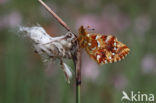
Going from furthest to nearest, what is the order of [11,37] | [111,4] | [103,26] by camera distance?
[111,4], [103,26], [11,37]

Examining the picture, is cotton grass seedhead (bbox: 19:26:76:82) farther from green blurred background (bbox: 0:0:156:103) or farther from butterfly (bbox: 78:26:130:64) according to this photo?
green blurred background (bbox: 0:0:156:103)

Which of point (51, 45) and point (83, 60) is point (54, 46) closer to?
→ point (51, 45)

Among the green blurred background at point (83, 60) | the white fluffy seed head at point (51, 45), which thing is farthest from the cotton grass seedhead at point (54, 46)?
the green blurred background at point (83, 60)

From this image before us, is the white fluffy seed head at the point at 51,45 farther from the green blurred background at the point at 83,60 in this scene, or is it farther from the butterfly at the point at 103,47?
the green blurred background at the point at 83,60

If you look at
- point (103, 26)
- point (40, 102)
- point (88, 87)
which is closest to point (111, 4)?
point (103, 26)

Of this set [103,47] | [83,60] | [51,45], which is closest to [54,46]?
[51,45]

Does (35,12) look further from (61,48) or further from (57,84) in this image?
(61,48)
